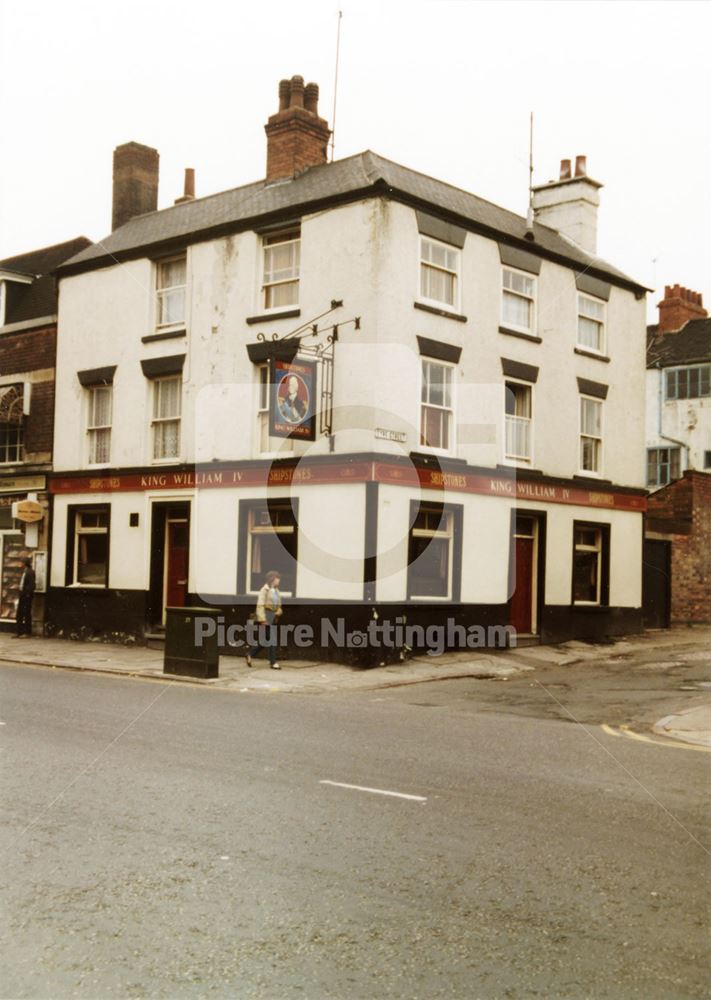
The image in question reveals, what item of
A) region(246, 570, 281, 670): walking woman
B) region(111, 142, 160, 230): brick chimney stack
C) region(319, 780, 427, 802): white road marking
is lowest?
region(319, 780, 427, 802): white road marking

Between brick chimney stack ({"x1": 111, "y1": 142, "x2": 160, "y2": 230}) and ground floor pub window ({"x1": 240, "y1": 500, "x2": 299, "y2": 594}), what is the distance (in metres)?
10.9

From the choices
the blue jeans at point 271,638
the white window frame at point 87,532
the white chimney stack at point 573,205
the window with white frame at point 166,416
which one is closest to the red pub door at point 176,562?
the window with white frame at point 166,416

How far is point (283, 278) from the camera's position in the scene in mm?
22453

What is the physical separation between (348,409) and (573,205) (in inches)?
459

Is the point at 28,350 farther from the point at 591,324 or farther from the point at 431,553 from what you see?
the point at 591,324

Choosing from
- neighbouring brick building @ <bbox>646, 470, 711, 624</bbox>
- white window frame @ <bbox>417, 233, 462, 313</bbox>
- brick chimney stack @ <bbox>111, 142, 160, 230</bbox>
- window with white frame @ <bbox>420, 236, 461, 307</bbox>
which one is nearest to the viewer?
white window frame @ <bbox>417, 233, 462, 313</bbox>

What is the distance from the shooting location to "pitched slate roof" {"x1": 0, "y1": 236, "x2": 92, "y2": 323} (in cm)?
2866

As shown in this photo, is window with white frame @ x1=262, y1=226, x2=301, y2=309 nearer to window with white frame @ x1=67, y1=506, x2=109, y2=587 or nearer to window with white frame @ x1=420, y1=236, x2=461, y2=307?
window with white frame @ x1=420, y1=236, x2=461, y2=307

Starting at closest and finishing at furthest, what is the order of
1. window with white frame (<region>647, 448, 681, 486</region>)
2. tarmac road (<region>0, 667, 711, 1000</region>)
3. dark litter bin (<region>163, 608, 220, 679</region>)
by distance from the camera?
tarmac road (<region>0, 667, 711, 1000</region>)
dark litter bin (<region>163, 608, 220, 679</region>)
window with white frame (<region>647, 448, 681, 486</region>)

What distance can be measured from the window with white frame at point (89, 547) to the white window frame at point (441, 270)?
9700 mm

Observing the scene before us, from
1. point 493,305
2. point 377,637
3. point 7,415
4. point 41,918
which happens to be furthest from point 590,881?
point 7,415

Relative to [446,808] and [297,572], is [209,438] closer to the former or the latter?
[297,572]

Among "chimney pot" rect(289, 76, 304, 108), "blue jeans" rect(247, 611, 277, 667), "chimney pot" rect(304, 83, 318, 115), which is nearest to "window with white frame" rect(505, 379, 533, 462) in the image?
"blue jeans" rect(247, 611, 277, 667)

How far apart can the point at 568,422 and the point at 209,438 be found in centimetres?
888
